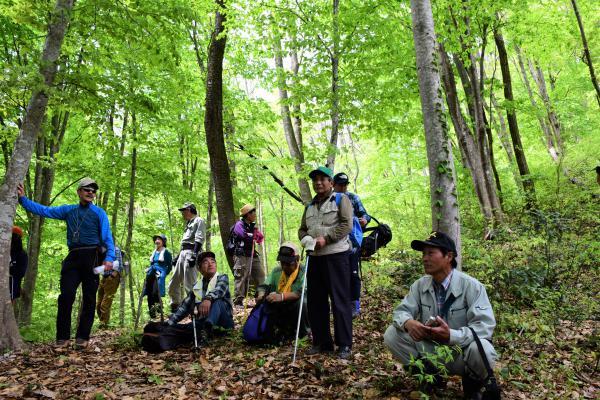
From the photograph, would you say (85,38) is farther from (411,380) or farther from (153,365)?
(411,380)

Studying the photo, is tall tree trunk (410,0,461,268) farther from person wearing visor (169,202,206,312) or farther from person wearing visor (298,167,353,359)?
person wearing visor (169,202,206,312)

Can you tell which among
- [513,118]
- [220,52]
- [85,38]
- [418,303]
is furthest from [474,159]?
[85,38]

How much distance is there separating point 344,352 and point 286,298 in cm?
111

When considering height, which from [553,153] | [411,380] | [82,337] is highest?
[553,153]

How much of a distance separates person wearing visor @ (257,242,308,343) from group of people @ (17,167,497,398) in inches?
0.5

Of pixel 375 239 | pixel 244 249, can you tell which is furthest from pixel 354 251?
pixel 244 249

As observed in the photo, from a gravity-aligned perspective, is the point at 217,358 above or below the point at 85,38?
below

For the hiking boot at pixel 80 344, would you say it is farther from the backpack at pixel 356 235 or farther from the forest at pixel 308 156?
the backpack at pixel 356 235

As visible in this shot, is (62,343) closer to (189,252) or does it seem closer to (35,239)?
(189,252)

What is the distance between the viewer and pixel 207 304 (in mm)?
5684

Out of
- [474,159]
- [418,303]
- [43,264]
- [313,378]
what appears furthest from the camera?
[43,264]

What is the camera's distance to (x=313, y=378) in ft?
13.3

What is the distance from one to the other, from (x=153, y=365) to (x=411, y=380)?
293 cm

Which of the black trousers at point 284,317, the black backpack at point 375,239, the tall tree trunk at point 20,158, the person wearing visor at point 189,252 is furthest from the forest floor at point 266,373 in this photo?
the person wearing visor at point 189,252
